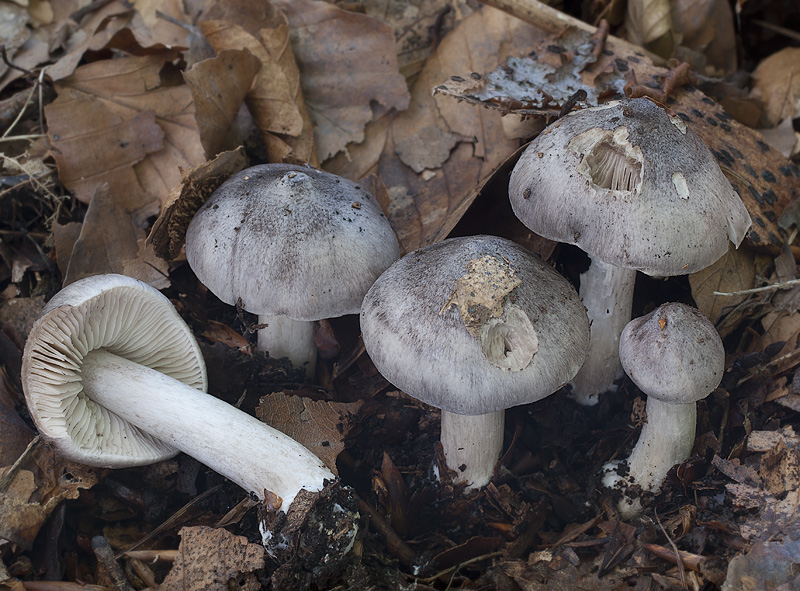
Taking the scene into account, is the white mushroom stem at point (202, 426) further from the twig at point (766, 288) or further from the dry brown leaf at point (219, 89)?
the twig at point (766, 288)

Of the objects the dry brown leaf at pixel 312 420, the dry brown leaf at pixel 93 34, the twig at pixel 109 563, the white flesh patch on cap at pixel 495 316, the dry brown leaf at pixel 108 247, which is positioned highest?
the dry brown leaf at pixel 93 34

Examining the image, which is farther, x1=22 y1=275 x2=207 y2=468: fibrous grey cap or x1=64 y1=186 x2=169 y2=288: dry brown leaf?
x1=64 y1=186 x2=169 y2=288: dry brown leaf

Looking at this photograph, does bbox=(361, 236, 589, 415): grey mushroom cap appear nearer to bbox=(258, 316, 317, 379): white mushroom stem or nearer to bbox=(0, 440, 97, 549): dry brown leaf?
bbox=(258, 316, 317, 379): white mushroom stem

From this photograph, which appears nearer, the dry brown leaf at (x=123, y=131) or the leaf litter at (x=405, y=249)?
the leaf litter at (x=405, y=249)

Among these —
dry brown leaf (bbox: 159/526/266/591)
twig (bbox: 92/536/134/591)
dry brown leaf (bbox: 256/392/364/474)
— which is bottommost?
twig (bbox: 92/536/134/591)

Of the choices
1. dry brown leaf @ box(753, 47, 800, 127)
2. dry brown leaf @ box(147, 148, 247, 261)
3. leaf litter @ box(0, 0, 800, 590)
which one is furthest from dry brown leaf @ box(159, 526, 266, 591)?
dry brown leaf @ box(753, 47, 800, 127)

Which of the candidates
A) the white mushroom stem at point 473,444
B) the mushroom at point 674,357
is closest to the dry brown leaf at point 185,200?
the white mushroom stem at point 473,444

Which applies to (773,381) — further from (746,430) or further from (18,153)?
(18,153)

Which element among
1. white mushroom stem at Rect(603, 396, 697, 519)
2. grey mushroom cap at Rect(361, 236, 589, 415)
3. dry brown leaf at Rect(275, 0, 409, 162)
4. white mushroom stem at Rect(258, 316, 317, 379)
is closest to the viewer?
grey mushroom cap at Rect(361, 236, 589, 415)

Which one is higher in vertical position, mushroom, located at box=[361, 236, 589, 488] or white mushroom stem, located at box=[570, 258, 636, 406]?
mushroom, located at box=[361, 236, 589, 488]
